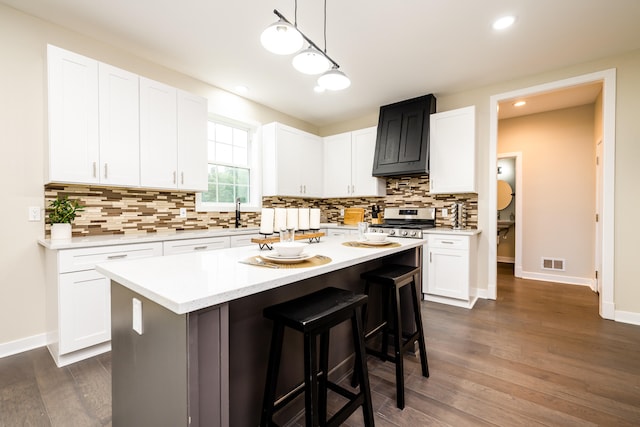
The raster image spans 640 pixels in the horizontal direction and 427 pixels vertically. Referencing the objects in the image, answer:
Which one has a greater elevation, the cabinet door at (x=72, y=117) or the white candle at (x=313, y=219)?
the cabinet door at (x=72, y=117)

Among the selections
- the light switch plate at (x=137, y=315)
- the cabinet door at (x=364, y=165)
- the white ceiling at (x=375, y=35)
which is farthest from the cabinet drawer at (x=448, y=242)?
the light switch plate at (x=137, y=315)

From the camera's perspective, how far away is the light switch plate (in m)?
1.11

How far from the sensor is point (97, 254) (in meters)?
2.22

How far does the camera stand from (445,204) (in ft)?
13.2

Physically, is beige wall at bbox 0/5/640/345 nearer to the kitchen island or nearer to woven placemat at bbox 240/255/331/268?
the kitchen island

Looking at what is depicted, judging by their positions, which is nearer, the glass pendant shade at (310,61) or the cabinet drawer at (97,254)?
the glass pendant shade at (310,61)

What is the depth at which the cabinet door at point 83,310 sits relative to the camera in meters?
2.08

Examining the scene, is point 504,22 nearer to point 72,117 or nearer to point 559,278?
point 72,117

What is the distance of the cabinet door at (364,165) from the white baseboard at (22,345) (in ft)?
12.9

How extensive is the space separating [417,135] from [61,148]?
12.6ft

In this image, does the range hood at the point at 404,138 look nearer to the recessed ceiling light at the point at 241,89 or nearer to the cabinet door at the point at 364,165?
the cabinet door at the point at 364,165

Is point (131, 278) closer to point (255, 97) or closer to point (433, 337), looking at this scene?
point (433, 337)

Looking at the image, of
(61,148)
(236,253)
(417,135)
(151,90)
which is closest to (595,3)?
(417,135)

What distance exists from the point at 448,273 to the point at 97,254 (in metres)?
3.53
